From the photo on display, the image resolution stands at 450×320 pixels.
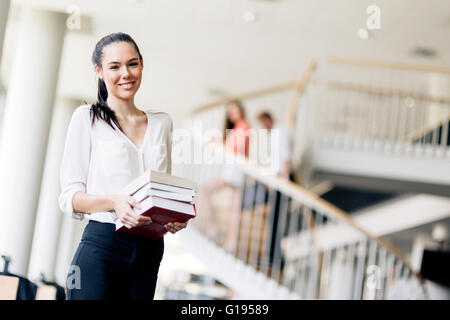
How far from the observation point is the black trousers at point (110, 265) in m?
1.45

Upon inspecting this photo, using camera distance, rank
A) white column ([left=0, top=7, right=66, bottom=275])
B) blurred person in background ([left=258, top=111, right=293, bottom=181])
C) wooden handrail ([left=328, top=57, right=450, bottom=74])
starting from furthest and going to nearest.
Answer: wooden handrail ([left=328, top=57, right=450, bottom=74])
blurred person in background ([left=258, top=111, right=293, bottom=181])
white column ([left=0, top=7, right=66, bottom=275])

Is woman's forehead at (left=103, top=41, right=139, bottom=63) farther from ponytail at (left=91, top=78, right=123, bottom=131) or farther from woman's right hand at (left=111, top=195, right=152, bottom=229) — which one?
woman's right hand at (left=111, top=195, right=152, bottom=229)

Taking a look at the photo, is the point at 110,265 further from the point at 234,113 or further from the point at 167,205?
the point at 234,113

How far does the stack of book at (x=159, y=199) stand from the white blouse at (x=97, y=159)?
0.09 metres

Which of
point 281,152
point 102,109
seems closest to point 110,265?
point 102,109

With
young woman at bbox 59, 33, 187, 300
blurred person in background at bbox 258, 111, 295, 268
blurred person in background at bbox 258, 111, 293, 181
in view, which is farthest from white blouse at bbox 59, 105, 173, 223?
blurred person in background at bbox 258, 111, 293, 181

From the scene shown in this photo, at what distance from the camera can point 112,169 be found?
1554 millimetres

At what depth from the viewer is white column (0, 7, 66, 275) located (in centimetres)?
454

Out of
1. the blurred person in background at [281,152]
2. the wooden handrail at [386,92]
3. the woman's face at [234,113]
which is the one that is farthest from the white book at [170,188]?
the wooden handrail at [386,92]

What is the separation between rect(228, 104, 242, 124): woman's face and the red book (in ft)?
11.4

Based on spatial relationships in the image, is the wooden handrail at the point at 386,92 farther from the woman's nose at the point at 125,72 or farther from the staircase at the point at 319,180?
the woman's nose at the point at 125,72

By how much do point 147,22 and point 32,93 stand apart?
2.17 metres
